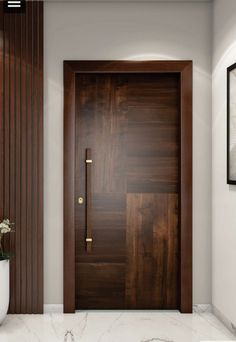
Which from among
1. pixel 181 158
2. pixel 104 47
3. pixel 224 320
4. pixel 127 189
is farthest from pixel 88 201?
pixel 224 320

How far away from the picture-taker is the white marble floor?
3.41m

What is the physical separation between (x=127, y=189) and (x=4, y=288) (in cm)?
130

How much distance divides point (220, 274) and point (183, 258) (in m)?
0.36

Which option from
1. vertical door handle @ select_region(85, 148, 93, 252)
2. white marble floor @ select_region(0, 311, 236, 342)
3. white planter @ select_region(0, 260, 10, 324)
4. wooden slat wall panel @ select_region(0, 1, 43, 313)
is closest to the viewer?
white marble floor @ select_region(0, 311, 236, 342)

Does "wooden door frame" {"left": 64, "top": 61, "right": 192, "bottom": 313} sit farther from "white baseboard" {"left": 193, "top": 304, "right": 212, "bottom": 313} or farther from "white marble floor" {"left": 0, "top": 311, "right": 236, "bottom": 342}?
"white marble floor" {"left": 0, "top": 311, "right": 236, "bottom": 342}

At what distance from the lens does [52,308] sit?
399cm

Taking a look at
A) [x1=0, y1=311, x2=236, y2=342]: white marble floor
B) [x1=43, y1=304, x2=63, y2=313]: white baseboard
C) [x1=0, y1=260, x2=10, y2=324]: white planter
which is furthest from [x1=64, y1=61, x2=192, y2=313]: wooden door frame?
[x1=0, y1=260, x2=10, y2=324]: white planter

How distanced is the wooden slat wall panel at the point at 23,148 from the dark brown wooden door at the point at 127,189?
35 centimetres

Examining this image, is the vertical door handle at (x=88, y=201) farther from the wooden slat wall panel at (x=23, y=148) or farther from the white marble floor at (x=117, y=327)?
the white marble floor at (x=117, y=327)

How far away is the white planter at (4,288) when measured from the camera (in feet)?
11.8

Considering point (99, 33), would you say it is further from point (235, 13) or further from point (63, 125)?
point (235, 13)

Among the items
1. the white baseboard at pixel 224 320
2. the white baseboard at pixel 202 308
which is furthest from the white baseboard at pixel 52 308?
the white baseboard at pixel 224 320

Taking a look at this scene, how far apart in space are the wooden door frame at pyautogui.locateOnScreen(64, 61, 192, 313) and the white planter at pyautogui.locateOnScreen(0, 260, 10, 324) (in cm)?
52

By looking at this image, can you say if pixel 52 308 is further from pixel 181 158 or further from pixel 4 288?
pixel 181 158
